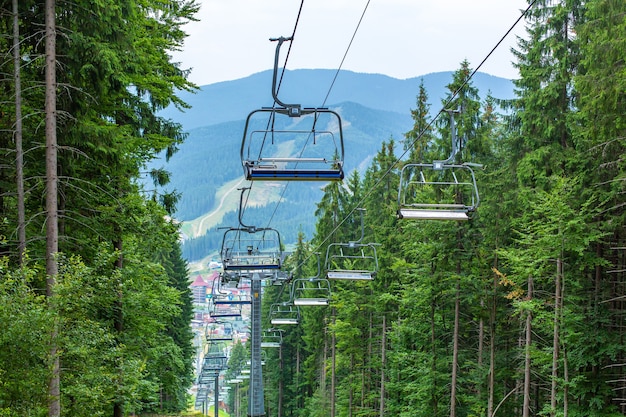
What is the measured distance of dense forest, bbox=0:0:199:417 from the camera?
13.2 meters

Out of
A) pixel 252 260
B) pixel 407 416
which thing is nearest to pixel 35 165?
pixel 252 260

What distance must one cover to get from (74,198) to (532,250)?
13207 mm

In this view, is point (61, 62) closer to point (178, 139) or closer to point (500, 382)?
point (178, 139)

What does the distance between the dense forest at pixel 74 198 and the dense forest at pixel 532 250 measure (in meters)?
6.95

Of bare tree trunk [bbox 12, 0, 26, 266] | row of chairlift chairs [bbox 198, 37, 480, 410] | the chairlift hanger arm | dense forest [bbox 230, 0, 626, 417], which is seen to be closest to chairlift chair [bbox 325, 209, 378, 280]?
row of chairlift chairs [bbox 198, 37, 480, 410]

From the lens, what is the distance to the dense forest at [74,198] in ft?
43.5

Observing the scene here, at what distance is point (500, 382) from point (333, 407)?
1931cm

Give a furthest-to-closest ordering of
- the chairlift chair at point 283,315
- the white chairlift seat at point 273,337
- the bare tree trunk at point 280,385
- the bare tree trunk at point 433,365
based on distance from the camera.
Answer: the bare tree trunk at point 280,385, the white chairlift seat at point 273,337, the chairlift chair at point 283,315, the bare tree trunk at point 433,365

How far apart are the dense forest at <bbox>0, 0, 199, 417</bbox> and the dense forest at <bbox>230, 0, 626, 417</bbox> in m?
6.95

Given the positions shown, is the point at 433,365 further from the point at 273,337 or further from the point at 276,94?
the point at 273,337

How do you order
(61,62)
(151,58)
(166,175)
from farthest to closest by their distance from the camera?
(166,175) → (151,58) → (61,62)

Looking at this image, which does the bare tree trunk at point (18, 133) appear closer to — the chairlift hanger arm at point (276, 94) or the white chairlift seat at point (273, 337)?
the chairlift hanger arm at point (276, 94)

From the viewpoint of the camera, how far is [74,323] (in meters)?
14.3

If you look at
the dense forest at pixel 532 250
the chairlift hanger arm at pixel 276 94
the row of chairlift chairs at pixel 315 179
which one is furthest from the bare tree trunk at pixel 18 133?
the dense forest at pixel 532 250
